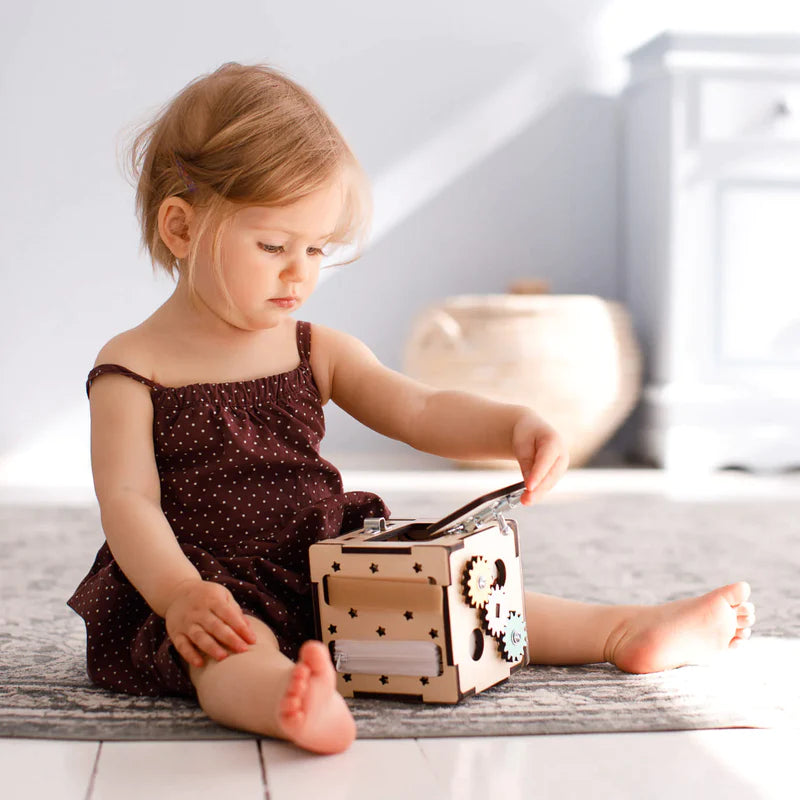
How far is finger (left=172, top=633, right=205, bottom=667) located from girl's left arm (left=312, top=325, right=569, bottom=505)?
0.84 ft

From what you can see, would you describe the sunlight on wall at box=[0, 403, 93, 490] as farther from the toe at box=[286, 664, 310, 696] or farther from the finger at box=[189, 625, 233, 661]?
the toe at box=[286, 664, 310, 696]

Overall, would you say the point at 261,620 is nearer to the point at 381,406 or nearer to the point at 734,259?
the point at 381,406

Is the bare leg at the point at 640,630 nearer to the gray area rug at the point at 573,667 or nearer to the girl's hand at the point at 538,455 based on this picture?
the gray area rug at the point at 573,667

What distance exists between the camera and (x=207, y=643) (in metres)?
0.78

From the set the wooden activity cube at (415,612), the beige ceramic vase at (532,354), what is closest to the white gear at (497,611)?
the wooden activity cube at (415,612)

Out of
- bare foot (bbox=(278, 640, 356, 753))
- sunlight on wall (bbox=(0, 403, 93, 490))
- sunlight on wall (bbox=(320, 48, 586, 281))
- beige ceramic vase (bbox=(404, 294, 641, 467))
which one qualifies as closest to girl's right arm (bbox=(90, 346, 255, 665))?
bare foot (bbox=(278, 640, 356, 753))

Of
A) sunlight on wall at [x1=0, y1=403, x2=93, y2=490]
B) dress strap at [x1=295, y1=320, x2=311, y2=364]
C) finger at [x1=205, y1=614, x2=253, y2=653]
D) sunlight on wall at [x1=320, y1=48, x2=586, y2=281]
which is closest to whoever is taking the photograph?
finger at [x1=205, y1=614, x2=253, y2=653]

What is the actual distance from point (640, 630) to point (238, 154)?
0.48 m

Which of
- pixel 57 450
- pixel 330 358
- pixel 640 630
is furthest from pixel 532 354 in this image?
pixel 640 630

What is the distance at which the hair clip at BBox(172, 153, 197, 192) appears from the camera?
94 centimetres

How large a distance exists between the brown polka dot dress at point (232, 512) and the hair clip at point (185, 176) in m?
0.15

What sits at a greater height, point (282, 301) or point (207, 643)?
point (282, 301)

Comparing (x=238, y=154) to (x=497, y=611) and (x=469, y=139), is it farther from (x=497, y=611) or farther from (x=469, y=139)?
(x=469, y=139)

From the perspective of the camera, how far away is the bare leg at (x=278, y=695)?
69cm
